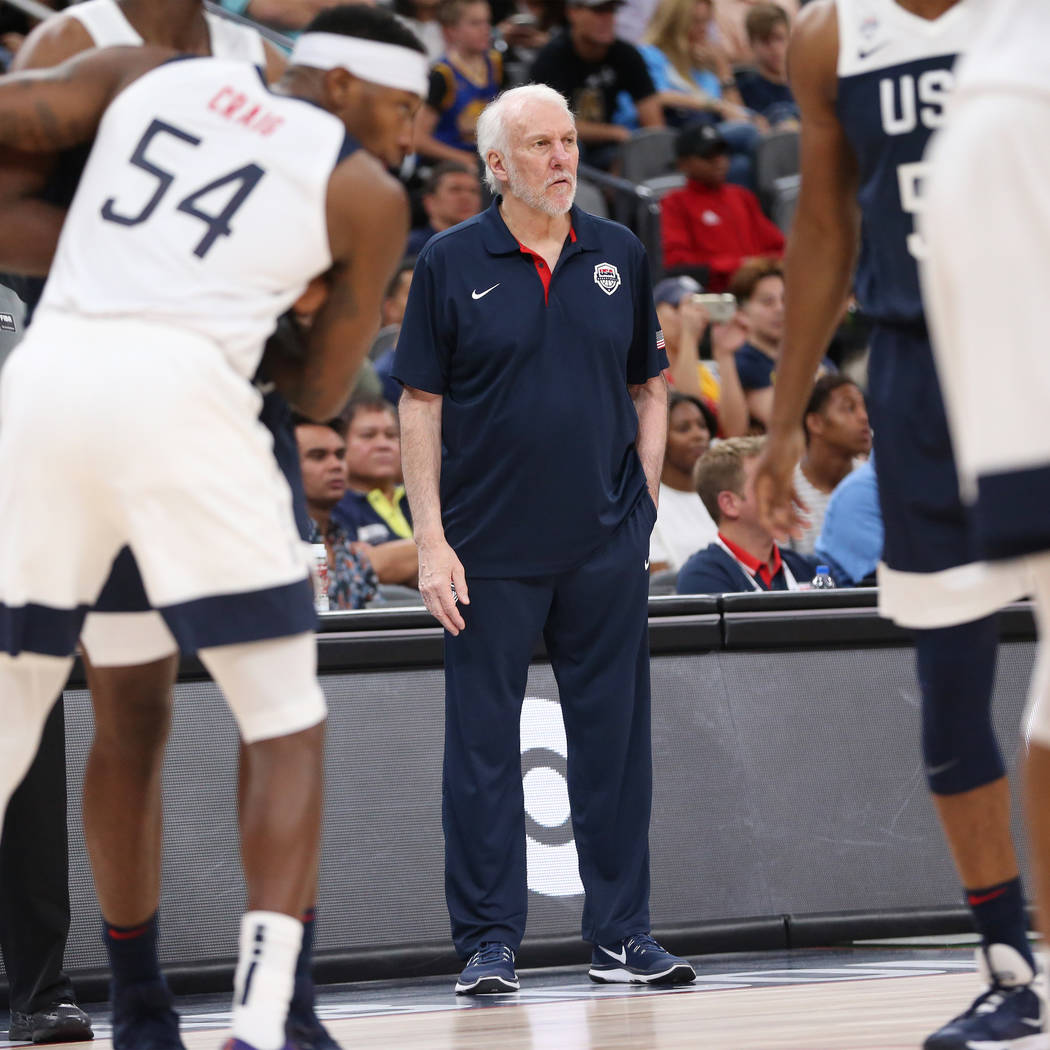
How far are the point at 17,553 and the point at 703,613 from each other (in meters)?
2.82

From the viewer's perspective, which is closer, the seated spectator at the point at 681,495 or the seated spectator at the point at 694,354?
the seated spectator at the point at 681,495

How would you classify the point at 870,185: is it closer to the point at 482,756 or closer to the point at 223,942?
the point at 482,756

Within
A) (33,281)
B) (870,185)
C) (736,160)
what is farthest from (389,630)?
(736,160)

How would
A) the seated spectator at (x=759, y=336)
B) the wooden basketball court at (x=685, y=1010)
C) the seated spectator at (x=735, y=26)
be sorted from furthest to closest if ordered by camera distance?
1. the seated spectator at (x=735, y=26)
2. the seated spectator at (x=759, y=336)
3. the wooden basketball court at (x=685, y=1010)

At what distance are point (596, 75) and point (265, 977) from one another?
31.3 feet

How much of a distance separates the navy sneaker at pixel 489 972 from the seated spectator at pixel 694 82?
793 centimetres

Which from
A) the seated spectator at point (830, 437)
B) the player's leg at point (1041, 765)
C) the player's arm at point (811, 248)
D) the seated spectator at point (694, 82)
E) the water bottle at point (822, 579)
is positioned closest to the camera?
the player's leg at point (1041, 765)

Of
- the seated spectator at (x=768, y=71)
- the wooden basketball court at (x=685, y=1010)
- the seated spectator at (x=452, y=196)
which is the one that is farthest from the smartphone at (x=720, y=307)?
the wooden basketball court at (x=685, y=1010)

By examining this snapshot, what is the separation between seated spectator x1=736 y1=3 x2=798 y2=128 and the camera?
12195mm

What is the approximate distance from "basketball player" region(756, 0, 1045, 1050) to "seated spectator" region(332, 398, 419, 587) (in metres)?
3.90

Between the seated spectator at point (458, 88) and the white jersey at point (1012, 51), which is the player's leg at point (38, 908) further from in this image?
the seated spectator at point (458, 88)

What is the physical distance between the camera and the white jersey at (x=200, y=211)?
102 inches

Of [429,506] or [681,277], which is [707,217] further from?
[429,506]

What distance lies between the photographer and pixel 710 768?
495 centimetres
